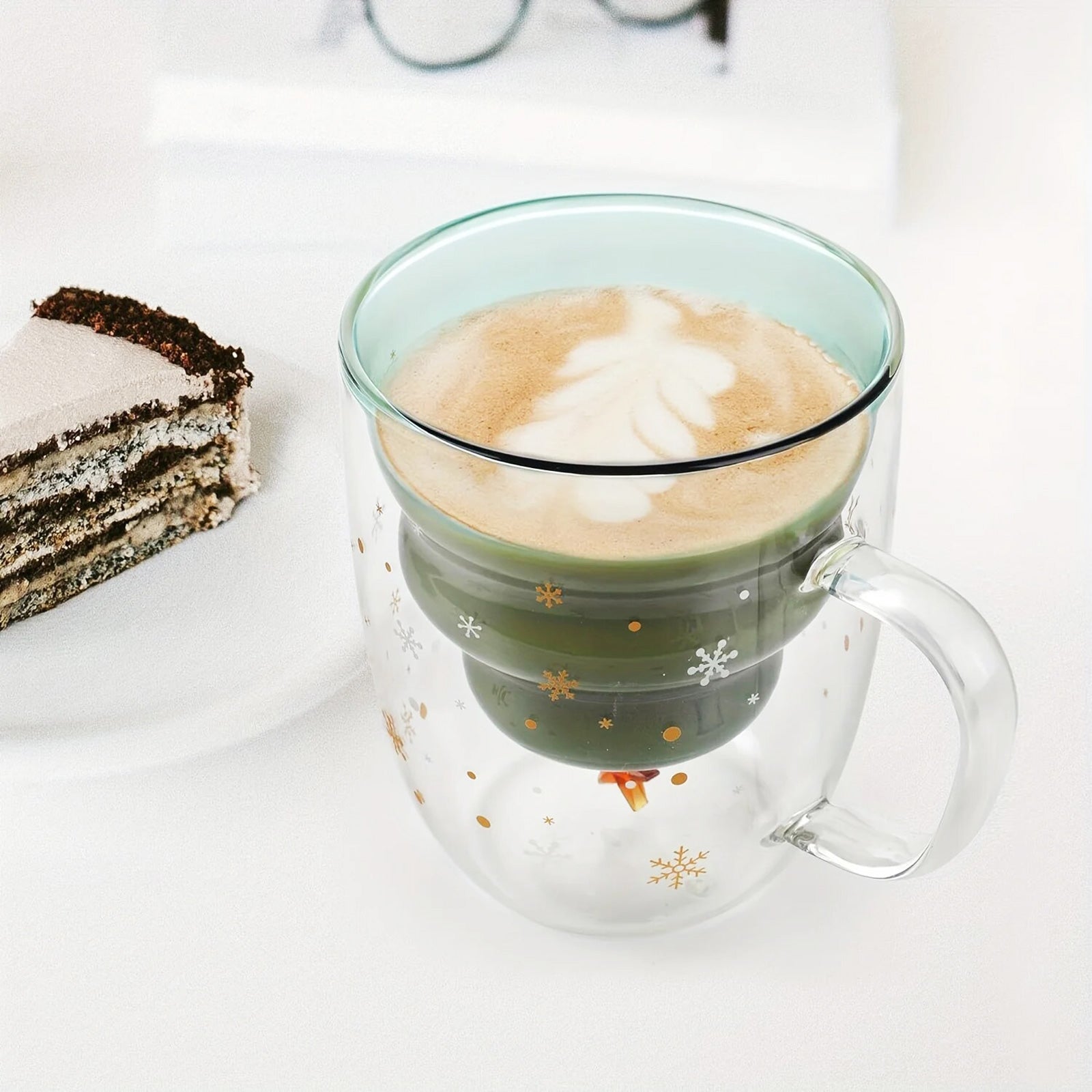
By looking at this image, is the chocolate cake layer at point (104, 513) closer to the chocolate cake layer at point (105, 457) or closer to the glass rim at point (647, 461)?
the chocolate cake layer at point (105, 457)

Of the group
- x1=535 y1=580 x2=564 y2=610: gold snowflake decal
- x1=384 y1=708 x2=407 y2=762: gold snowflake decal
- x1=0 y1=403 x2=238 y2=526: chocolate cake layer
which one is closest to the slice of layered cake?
x1=0 y1=403 x2=238 y2=526: chocolate cake layer

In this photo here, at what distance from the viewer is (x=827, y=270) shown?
0.71m

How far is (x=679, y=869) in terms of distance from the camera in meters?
0.78

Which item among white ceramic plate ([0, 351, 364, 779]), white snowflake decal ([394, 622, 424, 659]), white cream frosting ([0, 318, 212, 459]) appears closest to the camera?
white snowflake decal ([394, 622, 424, 659])

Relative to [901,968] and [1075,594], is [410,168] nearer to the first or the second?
[1075,594]

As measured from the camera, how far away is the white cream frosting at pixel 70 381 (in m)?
1.20

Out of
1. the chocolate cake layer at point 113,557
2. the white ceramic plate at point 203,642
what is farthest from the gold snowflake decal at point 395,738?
the chocolate cake layer at point 113,557

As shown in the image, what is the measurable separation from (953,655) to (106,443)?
0.96 m

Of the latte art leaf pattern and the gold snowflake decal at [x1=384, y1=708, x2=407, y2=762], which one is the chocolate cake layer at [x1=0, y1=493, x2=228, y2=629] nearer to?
the gold snowflake decal at [x1=384, y1=708, x2=407, y2=762]

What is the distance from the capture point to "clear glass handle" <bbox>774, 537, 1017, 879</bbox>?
58 cm

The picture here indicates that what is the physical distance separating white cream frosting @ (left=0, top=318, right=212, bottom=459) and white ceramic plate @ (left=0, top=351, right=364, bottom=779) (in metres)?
0.12

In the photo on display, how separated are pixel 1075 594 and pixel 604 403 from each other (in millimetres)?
584

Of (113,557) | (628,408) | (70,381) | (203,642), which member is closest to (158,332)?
(70,381)

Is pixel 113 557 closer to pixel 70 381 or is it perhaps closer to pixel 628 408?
pixel 70 381
